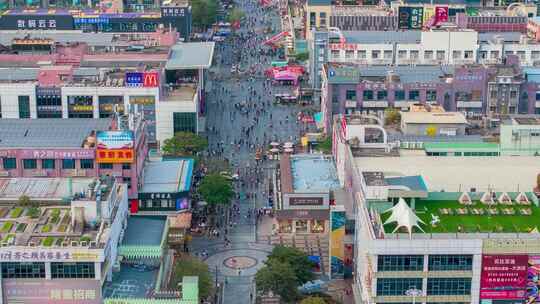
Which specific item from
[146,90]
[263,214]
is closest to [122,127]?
[263,214]

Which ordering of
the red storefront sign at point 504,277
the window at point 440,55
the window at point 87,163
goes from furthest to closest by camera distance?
1. the window at point 440,55
2. the window at point 87,163
3. the red storefront sign at point 504,277

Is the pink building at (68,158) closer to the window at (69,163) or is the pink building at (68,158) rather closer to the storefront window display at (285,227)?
the window at (69,163)

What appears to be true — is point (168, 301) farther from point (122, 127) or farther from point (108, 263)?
point (122, 127)

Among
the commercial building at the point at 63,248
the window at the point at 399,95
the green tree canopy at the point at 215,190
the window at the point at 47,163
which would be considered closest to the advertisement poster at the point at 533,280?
the commercial building at the point at 63,248

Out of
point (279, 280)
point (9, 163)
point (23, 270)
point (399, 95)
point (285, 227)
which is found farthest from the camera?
point (399, 95)

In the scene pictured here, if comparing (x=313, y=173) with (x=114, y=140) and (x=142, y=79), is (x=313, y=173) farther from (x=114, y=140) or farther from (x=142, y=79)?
(x=142, y=79)

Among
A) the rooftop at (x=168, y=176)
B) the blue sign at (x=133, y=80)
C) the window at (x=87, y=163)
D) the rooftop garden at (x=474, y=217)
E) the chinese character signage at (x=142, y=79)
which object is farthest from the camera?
the blue sign at (x=133, y=80)

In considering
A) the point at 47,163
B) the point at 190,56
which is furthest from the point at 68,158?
the point at 190,56
